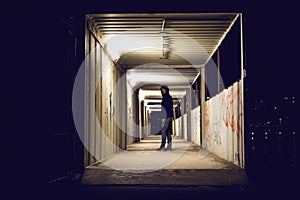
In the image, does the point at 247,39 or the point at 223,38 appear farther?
the point at 223,38

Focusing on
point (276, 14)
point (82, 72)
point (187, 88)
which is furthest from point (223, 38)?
point (187, 88)

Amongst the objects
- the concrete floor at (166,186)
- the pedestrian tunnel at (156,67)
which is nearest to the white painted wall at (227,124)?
the pedestrian tunnel at (156,67)

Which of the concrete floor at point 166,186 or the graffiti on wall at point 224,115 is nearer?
the concrete floor at point 166,186

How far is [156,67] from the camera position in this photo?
1725cm

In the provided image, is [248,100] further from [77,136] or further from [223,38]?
[223,38]

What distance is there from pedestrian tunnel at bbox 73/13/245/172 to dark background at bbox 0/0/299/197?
338 mm

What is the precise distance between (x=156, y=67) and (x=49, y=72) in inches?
308

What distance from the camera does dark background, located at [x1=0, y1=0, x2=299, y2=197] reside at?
24.8 ft

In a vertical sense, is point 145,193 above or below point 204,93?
below

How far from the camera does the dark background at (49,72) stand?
24.8 feet

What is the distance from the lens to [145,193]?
652 centimetres

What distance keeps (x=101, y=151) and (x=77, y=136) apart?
335 centimetres

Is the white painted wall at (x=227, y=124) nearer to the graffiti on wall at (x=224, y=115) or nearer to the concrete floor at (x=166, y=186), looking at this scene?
the graffiti on wall at (x=224, y=115)

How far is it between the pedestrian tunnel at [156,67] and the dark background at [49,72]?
34 cm
